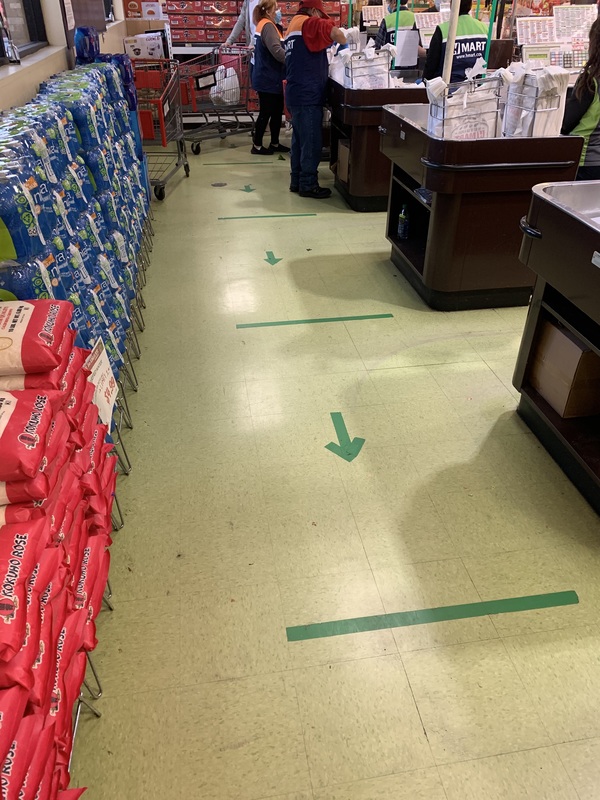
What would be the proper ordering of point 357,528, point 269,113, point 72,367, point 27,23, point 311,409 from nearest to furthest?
point 72,367, point 357,528, point 311,409, point 27,23, point 269,113

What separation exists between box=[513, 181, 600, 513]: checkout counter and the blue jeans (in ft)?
12.3

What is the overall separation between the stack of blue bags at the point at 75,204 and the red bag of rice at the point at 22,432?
1.44ft

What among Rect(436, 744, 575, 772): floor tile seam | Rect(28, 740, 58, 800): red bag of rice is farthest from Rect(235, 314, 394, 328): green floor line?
Rect(28, 740, 58, 800): red bag of rice

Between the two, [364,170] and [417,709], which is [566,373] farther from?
[364,170]

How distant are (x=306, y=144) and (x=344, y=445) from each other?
4044 mm

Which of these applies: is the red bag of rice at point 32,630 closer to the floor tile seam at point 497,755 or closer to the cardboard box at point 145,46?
the floor tile seam at point 497,755

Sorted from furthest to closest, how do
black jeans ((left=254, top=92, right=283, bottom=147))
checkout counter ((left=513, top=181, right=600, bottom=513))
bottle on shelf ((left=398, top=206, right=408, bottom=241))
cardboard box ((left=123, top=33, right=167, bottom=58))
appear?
black jeans ((left=254, top=92, right=283, bottom=147)) → cardboard box ((left=123, top=33, right=167, bottom=58)) → bottle on shelf ((left=398, top=206, right=408, bottom=241)) → checkout counter ((left=513, top=181, right=600, bottom=513))

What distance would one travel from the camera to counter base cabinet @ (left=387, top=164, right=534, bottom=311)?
3.60 m

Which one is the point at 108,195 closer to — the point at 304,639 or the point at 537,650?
the point at 304,639

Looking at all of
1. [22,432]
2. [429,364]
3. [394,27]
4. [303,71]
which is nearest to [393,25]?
[394,27]

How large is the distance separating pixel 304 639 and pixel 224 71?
737 centimetres

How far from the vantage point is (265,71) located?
6.77m

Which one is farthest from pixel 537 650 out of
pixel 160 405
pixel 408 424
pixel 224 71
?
pixel 224 71

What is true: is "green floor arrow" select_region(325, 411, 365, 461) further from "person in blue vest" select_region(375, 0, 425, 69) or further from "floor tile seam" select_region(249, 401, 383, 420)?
"person in blue vest" select_region(375, 0, 425, 69)
